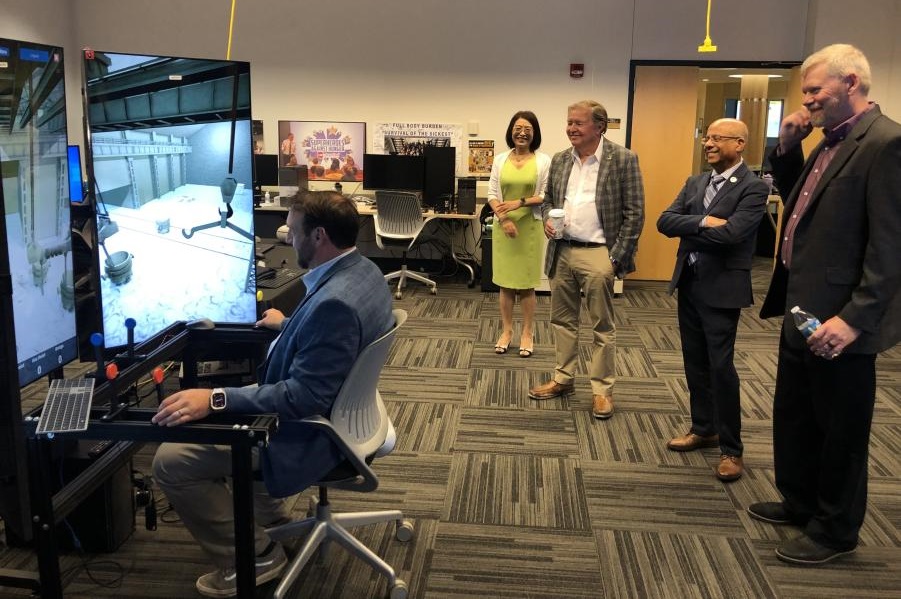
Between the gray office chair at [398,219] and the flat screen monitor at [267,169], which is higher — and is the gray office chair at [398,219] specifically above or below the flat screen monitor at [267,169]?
below

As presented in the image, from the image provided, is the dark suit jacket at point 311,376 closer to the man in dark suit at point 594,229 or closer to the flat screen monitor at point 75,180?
the man in dark suit at point 594,229

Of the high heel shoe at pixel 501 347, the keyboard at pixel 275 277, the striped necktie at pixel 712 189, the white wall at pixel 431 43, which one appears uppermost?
the white wall at pixel 431 43

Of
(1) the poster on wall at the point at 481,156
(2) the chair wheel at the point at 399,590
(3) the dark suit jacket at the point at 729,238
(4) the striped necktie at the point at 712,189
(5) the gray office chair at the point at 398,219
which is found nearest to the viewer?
(2) the chair wheel at the point at 399,590

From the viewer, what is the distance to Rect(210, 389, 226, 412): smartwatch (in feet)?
5.77

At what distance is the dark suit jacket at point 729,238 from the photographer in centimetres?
279

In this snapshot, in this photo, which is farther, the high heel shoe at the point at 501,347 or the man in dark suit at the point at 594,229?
the high heel shoe at the point at 501,347

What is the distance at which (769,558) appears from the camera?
2.43 m

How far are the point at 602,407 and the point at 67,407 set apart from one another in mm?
2502

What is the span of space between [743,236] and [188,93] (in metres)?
2.06

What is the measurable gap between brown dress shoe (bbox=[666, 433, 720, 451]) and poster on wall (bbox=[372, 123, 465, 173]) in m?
4.14

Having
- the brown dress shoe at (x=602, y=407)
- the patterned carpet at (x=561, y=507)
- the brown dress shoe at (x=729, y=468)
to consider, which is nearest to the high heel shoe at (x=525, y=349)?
the patterned carpet at (x=561, y=507)

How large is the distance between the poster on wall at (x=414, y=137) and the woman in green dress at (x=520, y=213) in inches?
87.8

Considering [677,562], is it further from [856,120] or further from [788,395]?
[856,120]

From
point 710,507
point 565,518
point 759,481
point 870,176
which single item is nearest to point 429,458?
point 565,518
